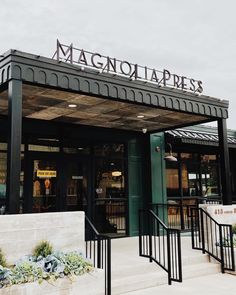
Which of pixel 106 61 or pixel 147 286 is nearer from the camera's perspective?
pixel 147 286

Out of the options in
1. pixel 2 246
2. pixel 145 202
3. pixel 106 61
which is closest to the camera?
pixel 2 246

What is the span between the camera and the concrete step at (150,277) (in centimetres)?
539

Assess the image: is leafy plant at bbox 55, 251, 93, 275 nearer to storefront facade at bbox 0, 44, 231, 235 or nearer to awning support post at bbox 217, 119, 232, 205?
storefront facade at bbox 0, 44, 231, 235

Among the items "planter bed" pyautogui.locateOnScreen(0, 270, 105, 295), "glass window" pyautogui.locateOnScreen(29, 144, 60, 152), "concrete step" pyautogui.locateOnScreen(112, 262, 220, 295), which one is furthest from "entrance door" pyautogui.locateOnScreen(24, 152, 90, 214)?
"planter bed" pyautogui.locateOnScreen(0, 270, 105, 295)

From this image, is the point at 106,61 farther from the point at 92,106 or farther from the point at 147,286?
the point at 147,286

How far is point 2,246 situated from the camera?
452cm

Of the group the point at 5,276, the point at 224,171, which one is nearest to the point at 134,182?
the point at 224,171

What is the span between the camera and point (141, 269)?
5980 mm

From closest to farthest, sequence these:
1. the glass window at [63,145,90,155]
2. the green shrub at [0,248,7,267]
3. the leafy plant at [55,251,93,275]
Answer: the green shrub at [0,248,7,267], the leafy plant at [55,251,93,275], the glass window at [63,145,90,155]

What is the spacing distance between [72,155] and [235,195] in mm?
7433

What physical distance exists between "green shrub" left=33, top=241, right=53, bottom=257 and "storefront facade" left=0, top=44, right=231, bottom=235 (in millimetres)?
669

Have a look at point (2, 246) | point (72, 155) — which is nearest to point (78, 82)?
point (2, 246)

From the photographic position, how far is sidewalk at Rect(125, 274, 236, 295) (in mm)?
5324

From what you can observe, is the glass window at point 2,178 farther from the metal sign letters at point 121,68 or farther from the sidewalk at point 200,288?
the sidewalk at point 200,288
